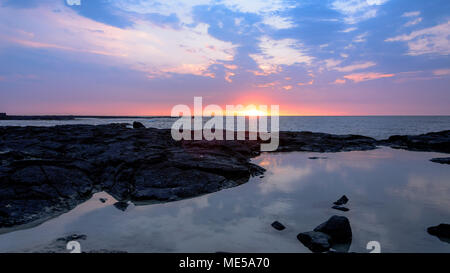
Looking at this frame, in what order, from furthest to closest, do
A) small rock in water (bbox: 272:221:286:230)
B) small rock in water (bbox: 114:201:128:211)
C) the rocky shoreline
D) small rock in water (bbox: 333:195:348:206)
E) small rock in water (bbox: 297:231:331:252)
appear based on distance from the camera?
1. small rock in water (bbox: 333:195:348:206)
2. small rock in water (bbox: 114:201:128:211)
3. the rocky shoreline
4. small rock in water (bbox: 272:221:286:230)
5. small rock in water (bbox: 297:231:331:252)

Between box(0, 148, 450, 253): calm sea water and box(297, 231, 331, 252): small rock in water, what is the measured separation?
0.20 meters

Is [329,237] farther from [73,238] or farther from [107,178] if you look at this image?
[107,178]

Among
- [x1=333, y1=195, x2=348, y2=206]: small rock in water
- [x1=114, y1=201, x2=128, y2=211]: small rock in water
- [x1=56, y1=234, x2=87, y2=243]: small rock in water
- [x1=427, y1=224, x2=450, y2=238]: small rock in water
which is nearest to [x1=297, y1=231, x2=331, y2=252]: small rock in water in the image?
[x1=427, y1=224, x2=450, y2=238]: small rock in water

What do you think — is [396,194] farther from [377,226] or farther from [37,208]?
[37,208]

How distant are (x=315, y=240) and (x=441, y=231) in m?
3.90

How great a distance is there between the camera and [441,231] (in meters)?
7.07

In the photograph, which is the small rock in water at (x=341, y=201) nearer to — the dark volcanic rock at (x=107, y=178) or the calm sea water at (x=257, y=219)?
the calm sea water at (x=257, y=219)

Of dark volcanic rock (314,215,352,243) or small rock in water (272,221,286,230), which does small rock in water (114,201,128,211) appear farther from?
dark volcanic rock (314,215,352,243)

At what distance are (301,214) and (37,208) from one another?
30.5 ft

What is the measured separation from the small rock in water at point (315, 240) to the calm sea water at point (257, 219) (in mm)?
200

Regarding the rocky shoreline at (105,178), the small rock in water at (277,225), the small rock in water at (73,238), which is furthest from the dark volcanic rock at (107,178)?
the small rock in water at (277,225)

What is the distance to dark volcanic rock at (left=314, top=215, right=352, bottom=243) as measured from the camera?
267 inches

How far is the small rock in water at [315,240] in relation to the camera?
6270mm
